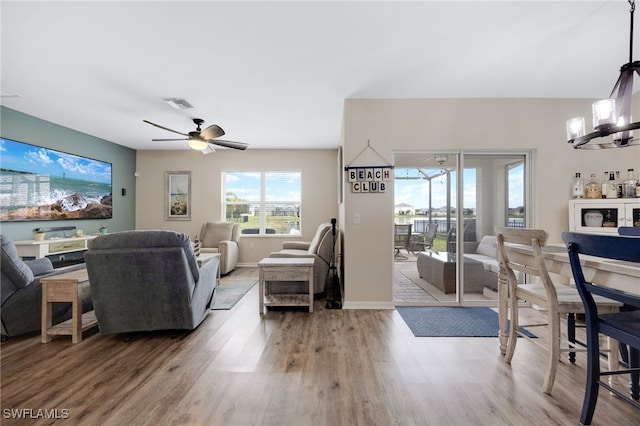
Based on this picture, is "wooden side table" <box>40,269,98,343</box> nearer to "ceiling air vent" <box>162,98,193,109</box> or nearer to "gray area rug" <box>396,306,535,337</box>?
"ceiling air vent" <box>162,98,193,109</box>

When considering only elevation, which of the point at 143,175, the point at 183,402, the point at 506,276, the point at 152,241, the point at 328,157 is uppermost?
the point at 328,157

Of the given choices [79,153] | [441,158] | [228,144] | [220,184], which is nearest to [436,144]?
[441,158]

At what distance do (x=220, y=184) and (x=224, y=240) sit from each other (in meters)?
1.32

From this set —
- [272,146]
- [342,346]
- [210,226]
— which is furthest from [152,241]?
[272,146]

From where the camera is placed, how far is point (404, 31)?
214 cm

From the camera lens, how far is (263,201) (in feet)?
20.0

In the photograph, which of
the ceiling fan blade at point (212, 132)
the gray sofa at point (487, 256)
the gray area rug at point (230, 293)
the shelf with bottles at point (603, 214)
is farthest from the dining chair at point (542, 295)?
the ceiling fan blade at point (212, 132)

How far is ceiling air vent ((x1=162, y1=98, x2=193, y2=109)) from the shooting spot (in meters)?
3.35

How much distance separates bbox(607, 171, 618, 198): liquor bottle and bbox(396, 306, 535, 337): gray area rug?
1.87m

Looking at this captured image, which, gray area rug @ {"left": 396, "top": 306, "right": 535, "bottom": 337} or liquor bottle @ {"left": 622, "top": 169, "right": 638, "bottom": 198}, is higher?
liquor bottle @ {"left": 622, "top": 169, "right": 638, "bottom": 198}

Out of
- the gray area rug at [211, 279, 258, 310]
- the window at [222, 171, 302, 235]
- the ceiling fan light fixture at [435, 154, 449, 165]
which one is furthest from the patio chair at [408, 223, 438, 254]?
the window at [222, 171, 302, 235]

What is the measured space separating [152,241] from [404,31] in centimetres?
269

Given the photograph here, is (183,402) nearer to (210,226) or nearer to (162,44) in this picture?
(162,44)

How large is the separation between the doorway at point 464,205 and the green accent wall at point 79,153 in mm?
5189
